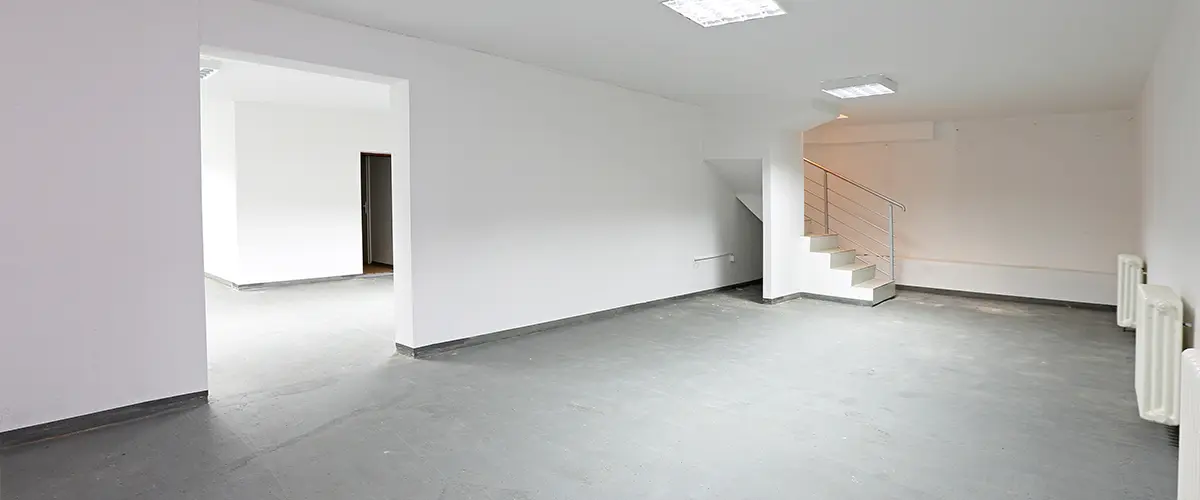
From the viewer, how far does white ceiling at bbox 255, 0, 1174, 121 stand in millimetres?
3891

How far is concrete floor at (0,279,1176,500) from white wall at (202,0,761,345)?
536 millimetres

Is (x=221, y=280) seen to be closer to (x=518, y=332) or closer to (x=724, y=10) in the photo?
(x=518, y=332)

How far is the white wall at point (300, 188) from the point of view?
8.75 meters

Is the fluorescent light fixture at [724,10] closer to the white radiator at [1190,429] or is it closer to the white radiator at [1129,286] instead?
the white radiator at [1190,429]

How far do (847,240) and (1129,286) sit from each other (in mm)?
3930

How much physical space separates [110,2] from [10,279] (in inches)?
55.6

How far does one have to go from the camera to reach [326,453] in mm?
3141

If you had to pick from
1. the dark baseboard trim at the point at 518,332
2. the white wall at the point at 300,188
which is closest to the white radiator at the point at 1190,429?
the dark baseboard trim at the point at 518,332

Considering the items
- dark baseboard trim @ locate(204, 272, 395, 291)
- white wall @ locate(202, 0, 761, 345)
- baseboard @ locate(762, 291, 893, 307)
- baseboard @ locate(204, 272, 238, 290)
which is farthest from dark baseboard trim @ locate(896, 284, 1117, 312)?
baseboard @ locate(204, 272, 238, 290)

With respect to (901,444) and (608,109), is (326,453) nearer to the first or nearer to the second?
(901,444)

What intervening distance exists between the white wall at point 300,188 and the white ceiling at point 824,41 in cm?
428

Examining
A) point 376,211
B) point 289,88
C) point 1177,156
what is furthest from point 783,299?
point 376,211

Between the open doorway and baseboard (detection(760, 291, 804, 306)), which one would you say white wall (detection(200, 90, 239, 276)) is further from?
baseboard (detection(760, 291, 804, 306))

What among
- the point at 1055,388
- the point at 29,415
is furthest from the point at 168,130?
the point at 1055,388
